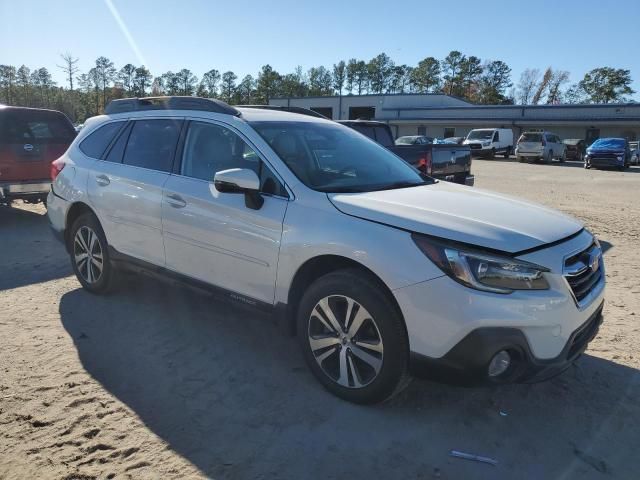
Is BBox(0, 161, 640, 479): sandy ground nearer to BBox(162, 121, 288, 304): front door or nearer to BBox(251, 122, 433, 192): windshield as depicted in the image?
BBox(162, 121, 288, 304): front door

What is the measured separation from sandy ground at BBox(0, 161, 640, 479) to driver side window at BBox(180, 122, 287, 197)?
4.42 ft

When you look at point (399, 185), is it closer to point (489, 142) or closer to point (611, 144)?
point (611, 144)

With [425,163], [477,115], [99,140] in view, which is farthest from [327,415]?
[477,115]

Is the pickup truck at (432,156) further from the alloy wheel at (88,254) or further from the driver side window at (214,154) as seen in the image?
the alloy wheel at (88,254)

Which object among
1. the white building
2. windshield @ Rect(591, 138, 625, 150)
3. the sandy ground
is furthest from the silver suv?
the sandy ground

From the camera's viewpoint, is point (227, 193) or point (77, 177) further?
point (77, 177)

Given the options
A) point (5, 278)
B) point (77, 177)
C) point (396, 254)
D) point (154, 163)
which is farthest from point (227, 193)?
point (5, 278)

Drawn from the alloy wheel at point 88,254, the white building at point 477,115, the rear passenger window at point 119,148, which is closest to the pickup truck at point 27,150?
the alloy wheel at point 88,254

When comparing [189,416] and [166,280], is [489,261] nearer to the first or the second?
[189,416]

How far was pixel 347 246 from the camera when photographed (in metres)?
2.97

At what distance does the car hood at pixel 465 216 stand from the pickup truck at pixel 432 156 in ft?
12.9

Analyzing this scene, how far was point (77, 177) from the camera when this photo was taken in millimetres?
4977

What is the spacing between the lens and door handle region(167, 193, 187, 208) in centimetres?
389

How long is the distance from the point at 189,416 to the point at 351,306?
1166 mm
